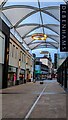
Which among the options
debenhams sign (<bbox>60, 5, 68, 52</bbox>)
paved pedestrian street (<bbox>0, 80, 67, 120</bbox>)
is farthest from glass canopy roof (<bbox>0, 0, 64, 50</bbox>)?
paved pedestrian street (<bbox>0, 80, 67, 120</bbox>)

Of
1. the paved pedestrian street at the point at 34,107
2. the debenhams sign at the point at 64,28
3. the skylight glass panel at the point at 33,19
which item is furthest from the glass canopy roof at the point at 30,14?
the paved pedestrian street at the point at 34,107

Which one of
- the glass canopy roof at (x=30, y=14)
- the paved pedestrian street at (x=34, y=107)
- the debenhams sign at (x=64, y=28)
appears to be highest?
the glass canopy roof at (x=30, y=14)

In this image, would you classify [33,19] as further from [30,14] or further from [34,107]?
[34,107]

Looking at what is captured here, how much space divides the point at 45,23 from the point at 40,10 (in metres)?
9.67

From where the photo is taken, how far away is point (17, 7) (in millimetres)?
34938

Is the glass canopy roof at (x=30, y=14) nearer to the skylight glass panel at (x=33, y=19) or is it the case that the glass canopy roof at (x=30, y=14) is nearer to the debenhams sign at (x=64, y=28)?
the skylight glass panel at (x=33, y=19)

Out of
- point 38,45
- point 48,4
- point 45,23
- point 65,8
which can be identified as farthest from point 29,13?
point 38,45

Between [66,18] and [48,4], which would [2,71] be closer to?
[48,4]

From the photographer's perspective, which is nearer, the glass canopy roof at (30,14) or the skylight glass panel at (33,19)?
the glass canopy roof at (30,14)

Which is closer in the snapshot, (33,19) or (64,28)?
(64,28)

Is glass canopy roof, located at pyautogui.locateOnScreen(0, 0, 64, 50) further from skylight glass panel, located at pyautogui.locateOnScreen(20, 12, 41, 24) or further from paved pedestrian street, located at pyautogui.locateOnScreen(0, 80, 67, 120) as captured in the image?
paved pedestrian street, located at pyautogui.locateOnScreen(0, 80, 67, 120)

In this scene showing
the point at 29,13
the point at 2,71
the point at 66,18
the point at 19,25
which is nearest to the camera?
the point at 66,18

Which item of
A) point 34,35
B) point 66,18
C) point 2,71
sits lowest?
point 2,71

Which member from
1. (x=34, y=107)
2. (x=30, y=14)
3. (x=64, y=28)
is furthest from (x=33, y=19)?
(x=34, y=107)
